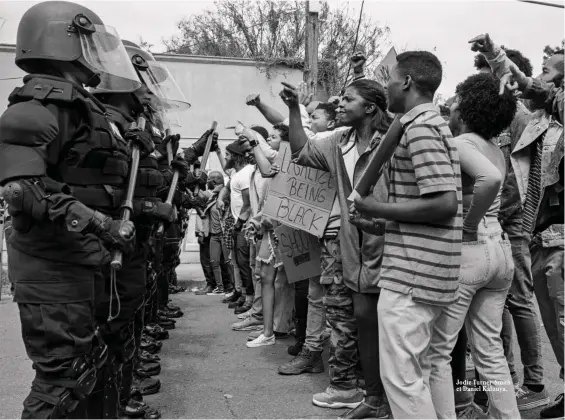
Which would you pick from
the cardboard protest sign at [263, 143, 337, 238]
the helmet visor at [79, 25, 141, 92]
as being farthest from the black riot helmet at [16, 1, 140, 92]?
the cardboard protest sign at [263, 143, 337, 238]

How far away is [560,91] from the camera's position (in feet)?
12.2

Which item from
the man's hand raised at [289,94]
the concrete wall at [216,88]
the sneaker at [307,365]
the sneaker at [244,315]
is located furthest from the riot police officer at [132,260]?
the concrete wall at [216,88]

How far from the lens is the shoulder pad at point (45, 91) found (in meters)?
3.00

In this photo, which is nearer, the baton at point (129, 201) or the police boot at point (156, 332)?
the baton at point (129, 201)

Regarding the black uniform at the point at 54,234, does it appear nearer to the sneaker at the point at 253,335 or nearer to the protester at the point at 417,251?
the protester at the point at 417,251

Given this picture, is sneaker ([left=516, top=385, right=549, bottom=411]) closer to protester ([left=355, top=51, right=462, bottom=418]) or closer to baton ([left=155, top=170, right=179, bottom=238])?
protester ([left=355, top=51, right=462, bottom=418])

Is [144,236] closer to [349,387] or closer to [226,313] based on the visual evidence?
[349,387]

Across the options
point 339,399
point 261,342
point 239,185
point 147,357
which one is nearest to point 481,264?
point 339,399

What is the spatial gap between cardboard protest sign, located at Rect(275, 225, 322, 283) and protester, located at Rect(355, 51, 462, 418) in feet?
7.32

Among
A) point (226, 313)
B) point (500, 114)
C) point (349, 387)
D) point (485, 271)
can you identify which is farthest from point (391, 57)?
point (226, 313)

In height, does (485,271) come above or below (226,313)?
above

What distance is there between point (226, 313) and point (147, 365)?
133 inches

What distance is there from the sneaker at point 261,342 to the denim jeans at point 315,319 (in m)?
1.14

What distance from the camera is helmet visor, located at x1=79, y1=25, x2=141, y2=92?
340cm
